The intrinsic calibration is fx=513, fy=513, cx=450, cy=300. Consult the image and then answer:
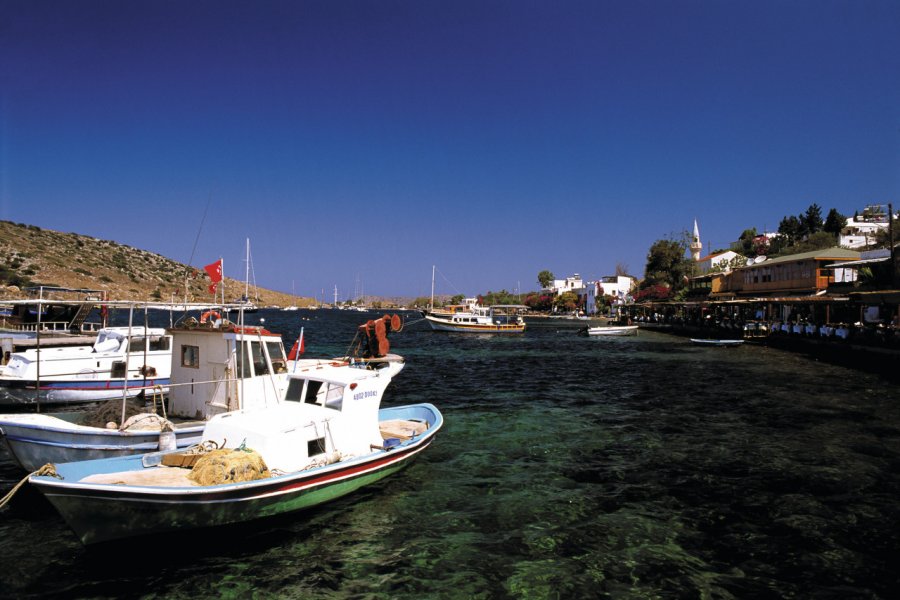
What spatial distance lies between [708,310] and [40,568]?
9765 centimetres

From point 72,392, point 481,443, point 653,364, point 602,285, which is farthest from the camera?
point 602,285

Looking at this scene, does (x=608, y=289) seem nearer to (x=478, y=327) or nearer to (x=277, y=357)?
(x=478, y=327)

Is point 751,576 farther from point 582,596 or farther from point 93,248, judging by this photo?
point 93,248

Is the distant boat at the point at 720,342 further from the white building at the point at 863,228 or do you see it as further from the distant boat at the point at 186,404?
the distant boat at the point at 186,404

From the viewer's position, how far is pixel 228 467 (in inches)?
402

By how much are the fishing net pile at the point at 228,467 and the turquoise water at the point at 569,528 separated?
4.14 ft

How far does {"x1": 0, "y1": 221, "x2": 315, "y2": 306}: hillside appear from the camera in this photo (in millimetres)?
87438

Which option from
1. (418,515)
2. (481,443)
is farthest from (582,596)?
(481,443)

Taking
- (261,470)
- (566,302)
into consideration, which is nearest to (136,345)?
(261,470)

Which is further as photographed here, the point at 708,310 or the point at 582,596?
the point at 708,310

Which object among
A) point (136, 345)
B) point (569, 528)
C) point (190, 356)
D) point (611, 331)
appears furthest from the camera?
point (611, 331)

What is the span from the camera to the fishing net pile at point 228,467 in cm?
1008

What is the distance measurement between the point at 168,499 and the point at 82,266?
12725cm

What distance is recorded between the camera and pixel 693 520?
39.5 ft
